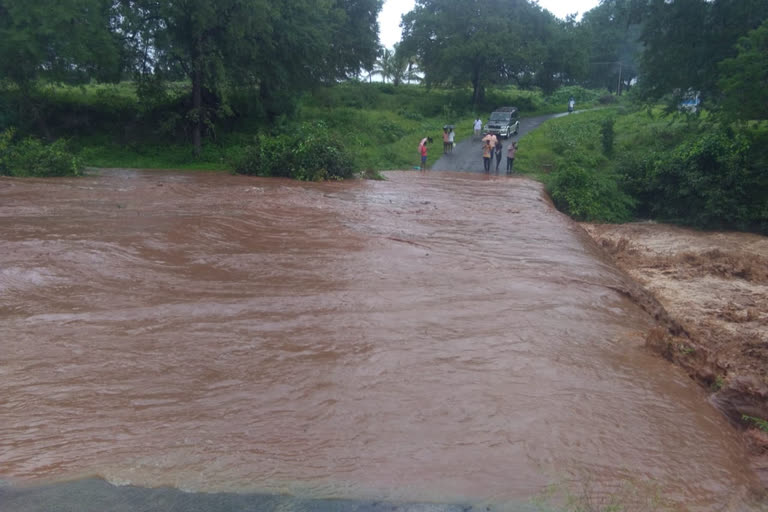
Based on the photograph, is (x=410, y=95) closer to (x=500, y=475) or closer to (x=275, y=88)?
(x=275, y=88)

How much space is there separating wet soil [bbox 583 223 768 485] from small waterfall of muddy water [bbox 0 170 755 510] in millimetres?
335

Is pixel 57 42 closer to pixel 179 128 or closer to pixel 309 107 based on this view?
pixel 179 128

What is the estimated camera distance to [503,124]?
33.0 metres

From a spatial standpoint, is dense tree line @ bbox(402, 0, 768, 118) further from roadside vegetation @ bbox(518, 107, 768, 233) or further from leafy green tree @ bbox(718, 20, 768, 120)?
roadside vegetation @ bbox(518, 107, 768, 233)

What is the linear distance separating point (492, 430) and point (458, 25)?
136ft

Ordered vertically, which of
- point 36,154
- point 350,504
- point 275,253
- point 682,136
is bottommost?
point 350,504

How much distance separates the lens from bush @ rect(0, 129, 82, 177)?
19.6 m

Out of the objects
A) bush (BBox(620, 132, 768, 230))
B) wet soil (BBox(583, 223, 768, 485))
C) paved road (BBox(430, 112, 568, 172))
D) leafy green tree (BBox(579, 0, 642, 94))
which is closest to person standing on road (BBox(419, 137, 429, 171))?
paved road (BBox(430, 112, 568, 172))

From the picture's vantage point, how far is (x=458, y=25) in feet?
139

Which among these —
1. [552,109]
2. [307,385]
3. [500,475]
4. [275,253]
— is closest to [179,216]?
[275,253]

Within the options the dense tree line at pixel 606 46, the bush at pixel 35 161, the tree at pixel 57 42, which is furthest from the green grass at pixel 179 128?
the dense tree line at pixel 606 46

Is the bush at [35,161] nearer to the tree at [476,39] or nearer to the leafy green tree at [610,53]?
the tree at [476,39]

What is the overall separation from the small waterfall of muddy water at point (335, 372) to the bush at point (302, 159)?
970cm

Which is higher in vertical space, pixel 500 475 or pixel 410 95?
pixel 410 95
